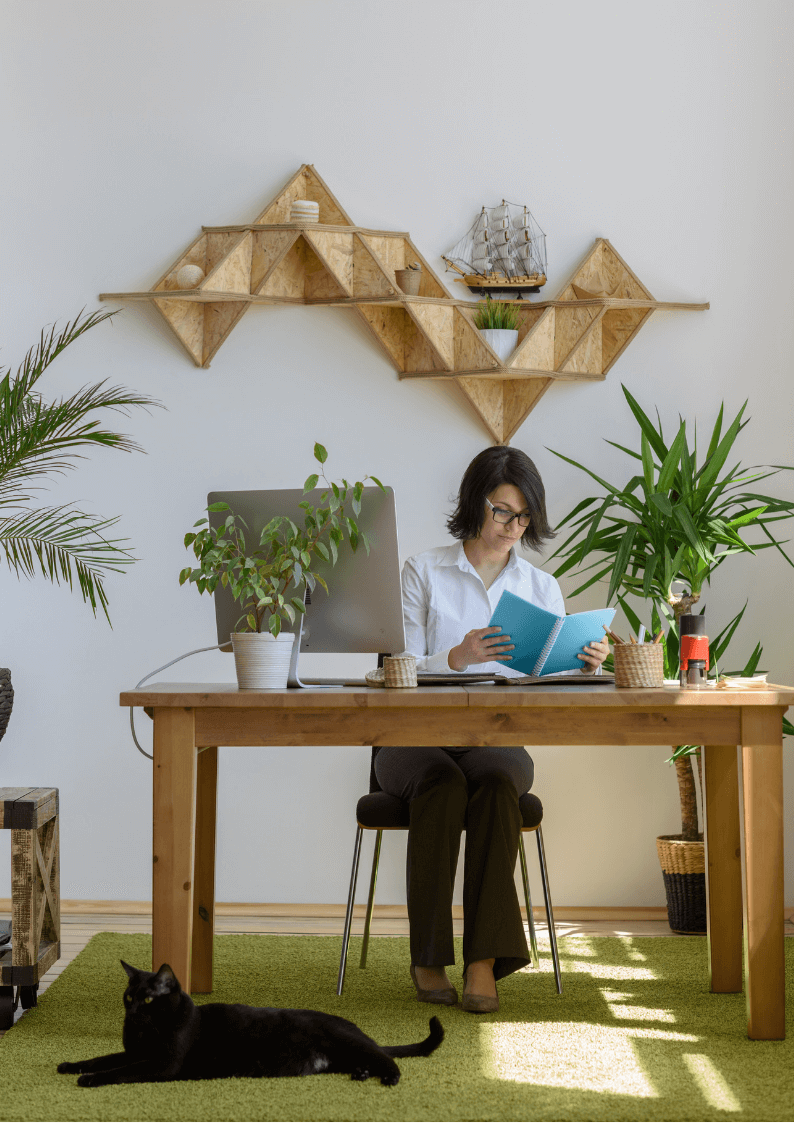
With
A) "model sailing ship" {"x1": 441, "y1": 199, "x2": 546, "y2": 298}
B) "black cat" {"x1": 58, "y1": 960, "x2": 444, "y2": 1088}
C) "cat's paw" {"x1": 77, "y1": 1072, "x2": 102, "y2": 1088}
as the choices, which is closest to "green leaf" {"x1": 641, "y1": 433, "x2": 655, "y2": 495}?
"model sailing ship" {"x1": 441, "y1": 199, "x2": 546, "y2": 298}

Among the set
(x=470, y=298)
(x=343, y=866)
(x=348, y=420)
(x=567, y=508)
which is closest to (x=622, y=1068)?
(x=343, y=866)

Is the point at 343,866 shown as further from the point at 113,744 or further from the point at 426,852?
the point at 426,852

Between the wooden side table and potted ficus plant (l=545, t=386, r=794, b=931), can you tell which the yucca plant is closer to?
potted ficus plant (l=545, t=386, r=794, b=931)

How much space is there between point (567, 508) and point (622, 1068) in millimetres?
1885

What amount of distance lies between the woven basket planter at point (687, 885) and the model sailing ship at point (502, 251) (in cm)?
178

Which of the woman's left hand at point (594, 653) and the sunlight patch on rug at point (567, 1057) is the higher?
the woman's left hand at point (594, 653)

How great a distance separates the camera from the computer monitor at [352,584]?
2209 millimetres

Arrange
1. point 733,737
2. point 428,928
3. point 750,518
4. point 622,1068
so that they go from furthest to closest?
point 750,518, point 428,928, point 733,737, point 622,1068

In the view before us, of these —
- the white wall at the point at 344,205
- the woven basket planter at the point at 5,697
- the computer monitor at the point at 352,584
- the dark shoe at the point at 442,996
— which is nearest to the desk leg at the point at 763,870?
the dark shoe at the point at 442,996

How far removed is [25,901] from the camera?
2.32m

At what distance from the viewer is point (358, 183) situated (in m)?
3.53

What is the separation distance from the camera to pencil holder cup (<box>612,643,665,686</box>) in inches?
86.5

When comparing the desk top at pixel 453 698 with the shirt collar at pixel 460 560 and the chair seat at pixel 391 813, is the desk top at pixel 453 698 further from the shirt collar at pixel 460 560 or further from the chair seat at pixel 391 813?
the shirt collar at pixel 460 560

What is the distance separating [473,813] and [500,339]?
163 centimetres
